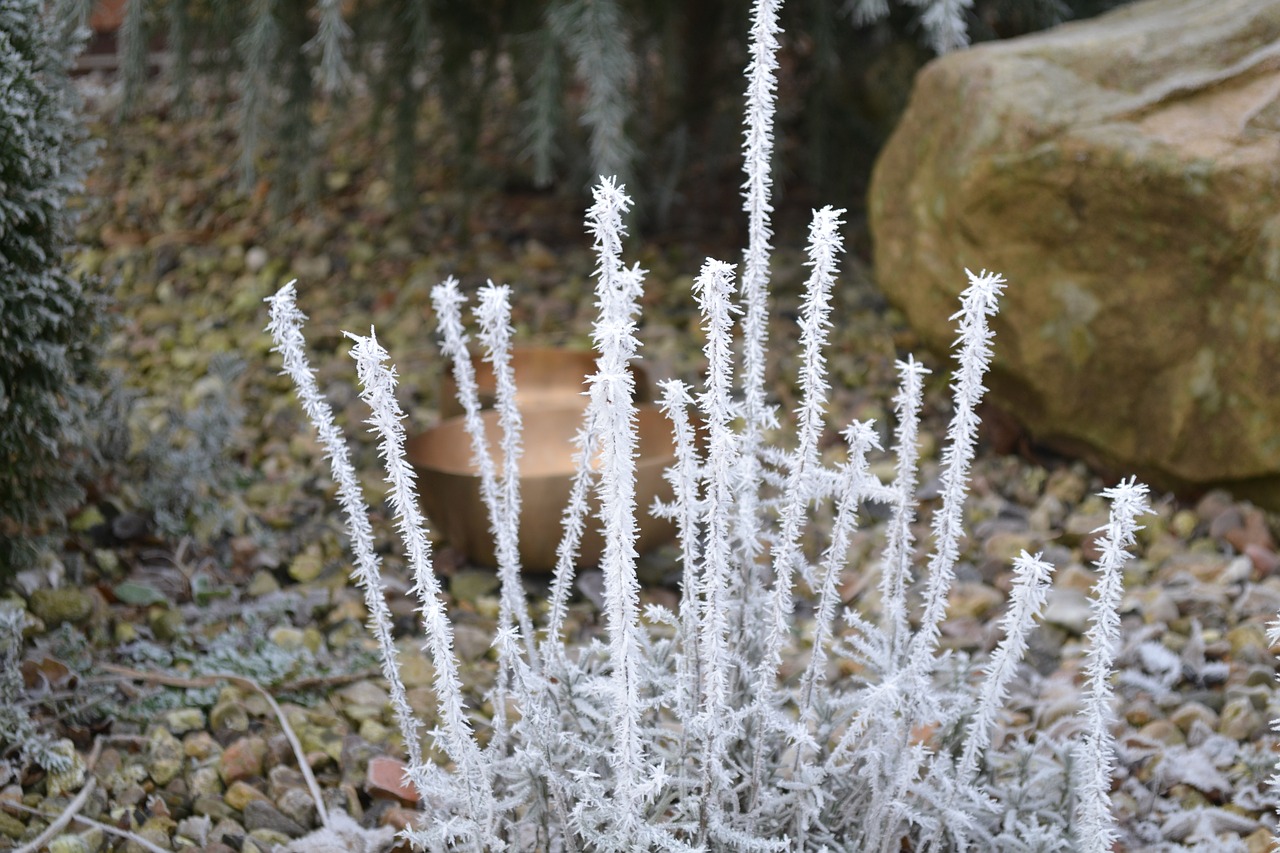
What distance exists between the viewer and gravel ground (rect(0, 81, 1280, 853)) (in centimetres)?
162

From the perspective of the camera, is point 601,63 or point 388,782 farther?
point 601,63

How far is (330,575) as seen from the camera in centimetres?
219

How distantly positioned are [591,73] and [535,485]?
3.17ft

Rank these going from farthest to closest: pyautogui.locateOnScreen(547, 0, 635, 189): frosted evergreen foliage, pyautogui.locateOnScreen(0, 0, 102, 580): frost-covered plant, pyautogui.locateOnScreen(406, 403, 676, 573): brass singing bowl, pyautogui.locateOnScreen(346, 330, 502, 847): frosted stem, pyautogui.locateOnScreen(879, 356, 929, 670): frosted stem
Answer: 1. pyautogui.locateOnScreen(547, 0, 635, 189): frosted evergreen foliage
2. pyautogui.locateOnScreen(406, 403, 676, 573): brass singing bowl
3. pyautogui.locateOnScreen(0, 0, 102, 580): frost-covered plant
4. pyautogui.locateOnScreen(879, 356, 929, 670): frosted stem
5. pyautogui.locateOnScreen(346, 330, 502, 847): frosted stem

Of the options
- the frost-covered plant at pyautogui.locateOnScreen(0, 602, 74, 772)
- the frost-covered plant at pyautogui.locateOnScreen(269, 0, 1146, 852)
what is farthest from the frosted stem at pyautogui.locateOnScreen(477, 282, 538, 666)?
the frost-covered plant at pyautogui.locateOnScreen(0, 602, 74, 772)

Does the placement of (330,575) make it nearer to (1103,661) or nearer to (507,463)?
(507,463)

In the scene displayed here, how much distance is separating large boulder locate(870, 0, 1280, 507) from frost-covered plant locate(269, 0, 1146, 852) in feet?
3.40

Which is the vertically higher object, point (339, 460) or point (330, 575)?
point (339, 460)

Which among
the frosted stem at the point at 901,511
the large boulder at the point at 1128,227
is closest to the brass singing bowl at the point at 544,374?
the large boulder at the point at 1128,227

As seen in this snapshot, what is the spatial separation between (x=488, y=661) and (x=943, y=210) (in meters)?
1.23

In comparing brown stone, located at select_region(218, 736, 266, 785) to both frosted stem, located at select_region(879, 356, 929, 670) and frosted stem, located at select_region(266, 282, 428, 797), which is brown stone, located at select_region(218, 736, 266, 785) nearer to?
frosted stem, located at select_region(266, 282, 428, 797)

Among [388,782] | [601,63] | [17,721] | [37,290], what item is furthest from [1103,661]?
[601,63]

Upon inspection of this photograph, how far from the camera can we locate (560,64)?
2943 millimetres

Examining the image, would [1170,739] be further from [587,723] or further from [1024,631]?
[587,723]
